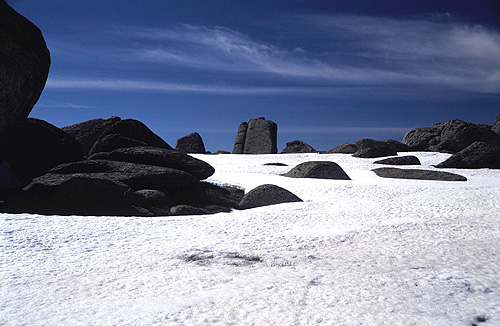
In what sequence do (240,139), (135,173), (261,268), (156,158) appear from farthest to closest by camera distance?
(240,139)
(156,158)
(135,173)
(261,268)

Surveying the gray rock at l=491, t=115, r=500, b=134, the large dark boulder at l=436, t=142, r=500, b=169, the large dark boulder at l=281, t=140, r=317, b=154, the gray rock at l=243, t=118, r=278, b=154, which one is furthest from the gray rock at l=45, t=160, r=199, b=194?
the gray rock at l=491, t=115, r=500, b=134

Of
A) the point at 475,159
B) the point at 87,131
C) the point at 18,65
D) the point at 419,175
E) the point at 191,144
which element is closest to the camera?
the point at 18,65

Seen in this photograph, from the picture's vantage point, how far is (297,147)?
1852 cm

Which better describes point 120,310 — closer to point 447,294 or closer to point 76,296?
point 76,296

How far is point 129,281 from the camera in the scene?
2.48 metres

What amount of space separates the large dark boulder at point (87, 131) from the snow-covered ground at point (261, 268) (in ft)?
23.2

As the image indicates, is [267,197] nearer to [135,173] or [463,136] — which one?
[135,173]

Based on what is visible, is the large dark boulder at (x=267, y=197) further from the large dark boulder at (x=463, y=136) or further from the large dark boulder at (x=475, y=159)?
the large dark boulder at (x=463, y=136)

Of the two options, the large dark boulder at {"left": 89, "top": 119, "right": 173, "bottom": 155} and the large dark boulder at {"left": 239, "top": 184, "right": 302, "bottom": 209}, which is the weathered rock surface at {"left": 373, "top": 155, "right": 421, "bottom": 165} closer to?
the large dark boulder at {"left": 239, "top": 184, "right": 302, "bottom": 209}

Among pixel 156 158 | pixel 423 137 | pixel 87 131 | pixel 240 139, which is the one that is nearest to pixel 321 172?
pixel 156 158

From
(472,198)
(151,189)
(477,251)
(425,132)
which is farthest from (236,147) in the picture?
(477,251)

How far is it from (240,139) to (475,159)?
941 cm

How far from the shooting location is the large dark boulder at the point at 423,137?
16045mm

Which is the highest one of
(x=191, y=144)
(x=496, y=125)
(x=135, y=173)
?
(x=496, y=125)
